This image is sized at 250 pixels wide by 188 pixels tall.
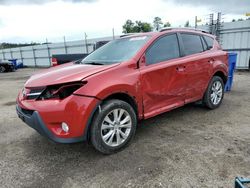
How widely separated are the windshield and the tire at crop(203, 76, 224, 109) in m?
1.95

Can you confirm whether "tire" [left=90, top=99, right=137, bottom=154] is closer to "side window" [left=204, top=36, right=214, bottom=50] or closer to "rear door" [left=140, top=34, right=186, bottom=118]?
"rear door" [left=140, top=34, right=186, bottom=118]

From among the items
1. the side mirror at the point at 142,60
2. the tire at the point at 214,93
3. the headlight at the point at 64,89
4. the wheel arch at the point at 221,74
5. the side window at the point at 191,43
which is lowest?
the tire at the point at 214,93

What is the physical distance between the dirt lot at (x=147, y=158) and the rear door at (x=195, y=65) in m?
0.58

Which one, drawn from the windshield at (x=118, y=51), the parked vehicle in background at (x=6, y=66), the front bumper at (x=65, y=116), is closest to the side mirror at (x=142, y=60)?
the windshield at (x=118, y=51)

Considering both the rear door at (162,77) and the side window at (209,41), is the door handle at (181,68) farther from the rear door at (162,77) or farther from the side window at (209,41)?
the side window at (209,41)

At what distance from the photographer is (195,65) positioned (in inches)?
159

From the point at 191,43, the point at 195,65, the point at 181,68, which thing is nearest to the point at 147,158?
the point at 181,68

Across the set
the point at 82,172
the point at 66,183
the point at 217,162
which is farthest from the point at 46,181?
the point at 217,162

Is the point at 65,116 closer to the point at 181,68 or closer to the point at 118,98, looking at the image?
the point at 118,98

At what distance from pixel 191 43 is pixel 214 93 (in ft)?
4.35

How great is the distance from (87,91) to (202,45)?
115 inches

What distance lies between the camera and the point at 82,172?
2.61 m

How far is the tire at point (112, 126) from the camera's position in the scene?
2.74 m

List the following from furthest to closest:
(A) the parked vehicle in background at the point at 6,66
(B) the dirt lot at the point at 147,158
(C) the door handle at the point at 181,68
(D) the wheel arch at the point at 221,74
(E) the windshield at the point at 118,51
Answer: (A) the parked vehicle in background at the point at 6,66 → (D) the wheel arch at the point at 221,74 → (C) the door handle at the point at 181,68 → (E) the windshield at the point at 118,51 → (B) the dirt lot at the point at 147,158
